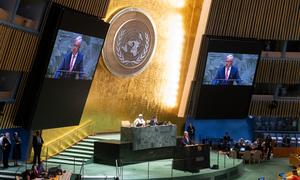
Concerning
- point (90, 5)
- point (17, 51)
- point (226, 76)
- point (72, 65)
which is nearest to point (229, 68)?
point (226, 76)

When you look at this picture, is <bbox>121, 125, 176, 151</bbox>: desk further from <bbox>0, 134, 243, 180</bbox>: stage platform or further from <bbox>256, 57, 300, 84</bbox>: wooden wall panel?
<bbox>256, 57, 300, 84</bbox>: wooden wall panel

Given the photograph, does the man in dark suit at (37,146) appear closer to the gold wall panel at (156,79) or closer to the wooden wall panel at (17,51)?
the wooden wall panel at (17,51)

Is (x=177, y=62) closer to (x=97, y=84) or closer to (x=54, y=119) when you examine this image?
(x=97, y=84)

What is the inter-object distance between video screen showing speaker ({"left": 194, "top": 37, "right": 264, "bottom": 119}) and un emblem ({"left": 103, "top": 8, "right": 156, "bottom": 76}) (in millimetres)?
3497

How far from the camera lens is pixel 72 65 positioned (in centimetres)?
2223

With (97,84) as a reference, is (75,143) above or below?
below

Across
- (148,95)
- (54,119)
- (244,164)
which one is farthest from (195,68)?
(54,119)

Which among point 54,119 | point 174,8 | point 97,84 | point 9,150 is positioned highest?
point 174,8

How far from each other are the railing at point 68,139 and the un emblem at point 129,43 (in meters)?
3.01

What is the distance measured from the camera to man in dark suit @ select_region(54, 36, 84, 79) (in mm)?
21672

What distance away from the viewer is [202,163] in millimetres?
21203

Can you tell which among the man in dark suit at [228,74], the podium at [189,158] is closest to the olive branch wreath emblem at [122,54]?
the man in dark suit at [228,74]

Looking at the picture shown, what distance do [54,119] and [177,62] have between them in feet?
31.5

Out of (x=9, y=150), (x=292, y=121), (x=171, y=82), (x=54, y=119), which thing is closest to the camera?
(x=9, y=150)
